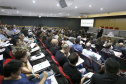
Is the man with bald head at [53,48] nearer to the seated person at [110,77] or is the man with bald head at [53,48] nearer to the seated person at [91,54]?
the seated person at [91,54]

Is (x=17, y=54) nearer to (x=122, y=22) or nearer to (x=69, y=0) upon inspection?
(x=69, y=0)

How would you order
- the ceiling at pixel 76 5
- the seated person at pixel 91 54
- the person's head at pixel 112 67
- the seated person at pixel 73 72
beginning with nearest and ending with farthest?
the person's head at pixel 112 67 < the seated person at pixel 73 72 < the seated person at pixel 91 54 < the ceiling at pixel 76 5

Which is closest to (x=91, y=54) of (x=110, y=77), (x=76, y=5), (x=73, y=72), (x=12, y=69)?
(x=73, y=72)

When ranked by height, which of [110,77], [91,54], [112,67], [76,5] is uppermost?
[76,5]

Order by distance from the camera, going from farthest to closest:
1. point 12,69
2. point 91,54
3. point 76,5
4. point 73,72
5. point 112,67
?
point 76,5 < point 91,54 < point 73,72 < point 112,67 < point 12,69

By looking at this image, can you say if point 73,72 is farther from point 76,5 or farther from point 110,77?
point 76,5

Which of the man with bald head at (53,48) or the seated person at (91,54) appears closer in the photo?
the seated person at (91,54)

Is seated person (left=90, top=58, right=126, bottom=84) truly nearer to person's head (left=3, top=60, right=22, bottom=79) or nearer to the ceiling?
person's head (left=3, top=60, right=22, bottom=79)

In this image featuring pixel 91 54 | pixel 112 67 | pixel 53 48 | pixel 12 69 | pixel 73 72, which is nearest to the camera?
pixel 12 69

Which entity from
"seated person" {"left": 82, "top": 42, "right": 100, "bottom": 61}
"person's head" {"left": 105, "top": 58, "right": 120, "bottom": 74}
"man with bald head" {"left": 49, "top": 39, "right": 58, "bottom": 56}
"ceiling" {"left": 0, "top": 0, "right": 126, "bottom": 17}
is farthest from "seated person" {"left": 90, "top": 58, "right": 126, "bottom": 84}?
"ceiling" {"left": 0, "top": 0, "right": 126, "bottom": 17}

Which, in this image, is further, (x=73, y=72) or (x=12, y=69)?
(x=73, y=72)

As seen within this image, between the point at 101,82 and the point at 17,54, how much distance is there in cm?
168

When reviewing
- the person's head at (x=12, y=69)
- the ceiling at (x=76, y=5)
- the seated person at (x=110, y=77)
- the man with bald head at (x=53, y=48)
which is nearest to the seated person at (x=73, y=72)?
the seated person at (x=110, y=77)

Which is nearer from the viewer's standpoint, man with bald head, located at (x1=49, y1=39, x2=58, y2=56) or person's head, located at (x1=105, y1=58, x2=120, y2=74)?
person's head, located at (x1=105, y1=58, x2=120, y2=74)
